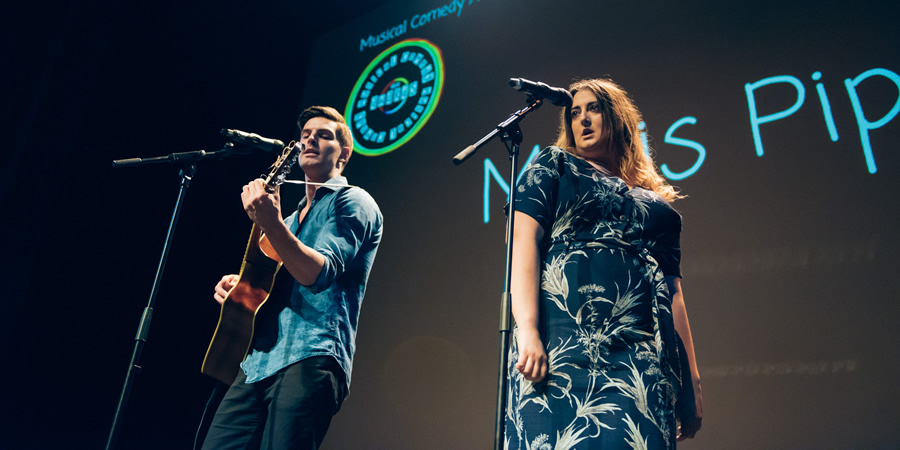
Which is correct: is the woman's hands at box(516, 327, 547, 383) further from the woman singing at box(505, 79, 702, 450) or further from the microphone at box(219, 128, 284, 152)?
the microphone at box(219, 128, 284, 152)

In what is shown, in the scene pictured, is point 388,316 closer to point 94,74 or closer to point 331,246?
point 331,246

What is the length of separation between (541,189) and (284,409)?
0.85m

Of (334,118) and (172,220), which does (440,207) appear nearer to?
(334,118)

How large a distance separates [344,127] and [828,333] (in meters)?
1.86

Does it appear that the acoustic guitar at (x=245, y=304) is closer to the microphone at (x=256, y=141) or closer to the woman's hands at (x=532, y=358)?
the microphone at (x=256, y=141)

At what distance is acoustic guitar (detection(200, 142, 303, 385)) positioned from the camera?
1719mm

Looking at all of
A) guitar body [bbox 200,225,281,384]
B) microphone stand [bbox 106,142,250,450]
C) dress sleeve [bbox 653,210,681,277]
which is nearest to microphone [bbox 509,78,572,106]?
dress sleeve [bbox 653,210,681,277]

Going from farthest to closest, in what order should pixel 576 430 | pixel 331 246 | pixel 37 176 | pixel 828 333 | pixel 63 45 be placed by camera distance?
pixel 63 45 → pixel 37 176 → pixel 828 333 → pixel 331 246 → pixel 576 430

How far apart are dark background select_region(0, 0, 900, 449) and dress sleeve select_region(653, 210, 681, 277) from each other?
3.22ft

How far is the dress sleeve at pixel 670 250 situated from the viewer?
1446 mm

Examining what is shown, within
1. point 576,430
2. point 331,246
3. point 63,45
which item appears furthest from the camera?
point 63,45

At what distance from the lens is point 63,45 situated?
334cm

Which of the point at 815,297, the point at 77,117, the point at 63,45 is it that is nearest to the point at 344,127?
the point at 815,297

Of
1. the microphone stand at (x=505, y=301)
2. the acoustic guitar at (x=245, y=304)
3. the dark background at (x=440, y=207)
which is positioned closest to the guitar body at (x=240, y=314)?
the acoustic guitar at (x=245, y=304)
